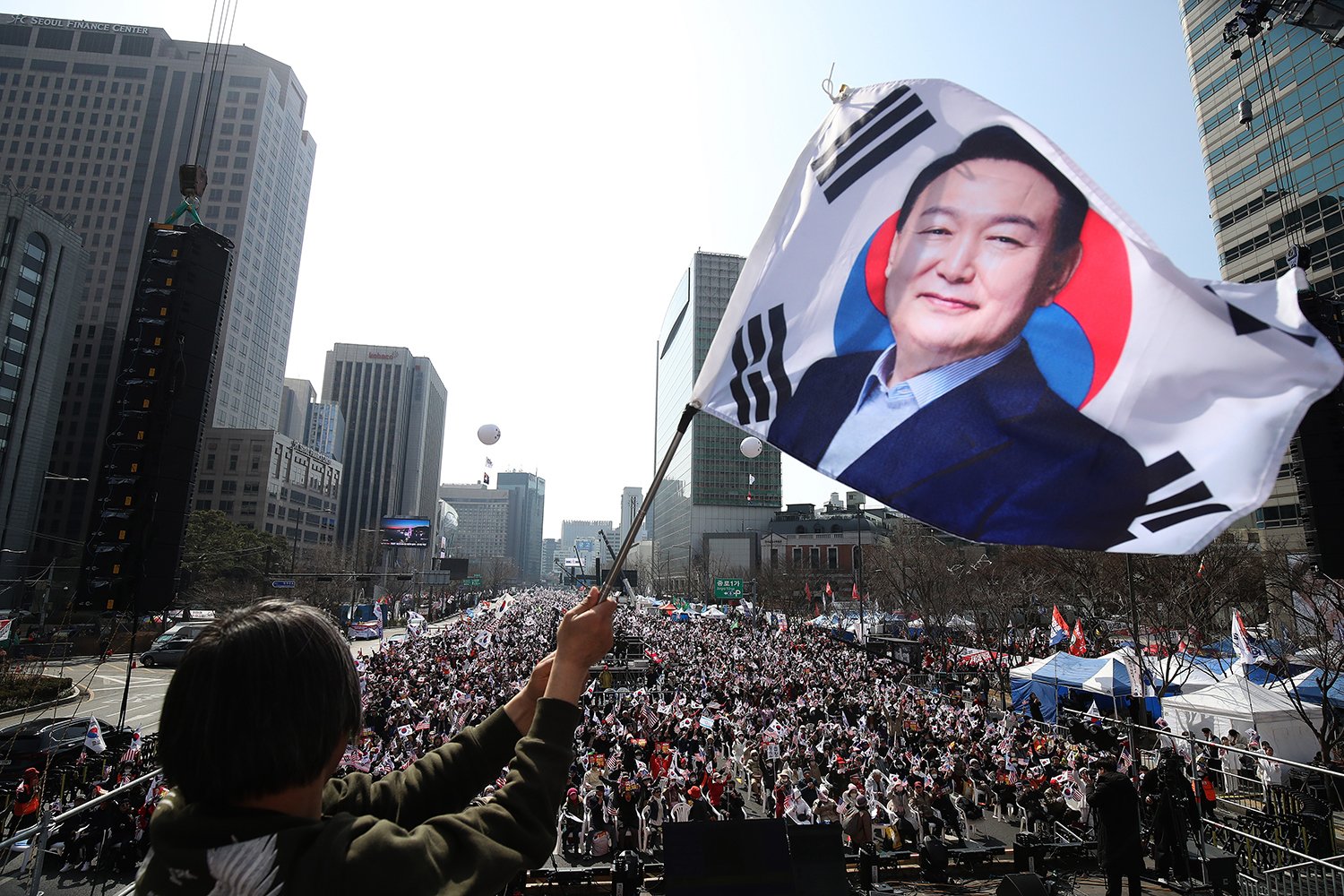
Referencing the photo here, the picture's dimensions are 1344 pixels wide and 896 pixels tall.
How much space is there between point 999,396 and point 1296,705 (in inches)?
802

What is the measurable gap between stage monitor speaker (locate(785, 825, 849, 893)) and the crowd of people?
150cm

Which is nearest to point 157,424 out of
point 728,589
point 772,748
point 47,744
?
point 47,744

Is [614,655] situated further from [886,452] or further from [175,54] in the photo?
[175,54]

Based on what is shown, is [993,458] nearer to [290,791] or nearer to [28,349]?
[290,791]

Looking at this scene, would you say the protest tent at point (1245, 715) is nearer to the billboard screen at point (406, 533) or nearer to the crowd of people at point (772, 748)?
the crowd of people at point (772, 748)

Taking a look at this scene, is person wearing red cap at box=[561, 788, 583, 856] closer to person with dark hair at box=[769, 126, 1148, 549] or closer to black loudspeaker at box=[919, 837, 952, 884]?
black loudspeaker at box=[919, 837, 952, 884]

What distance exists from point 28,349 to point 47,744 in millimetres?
75033

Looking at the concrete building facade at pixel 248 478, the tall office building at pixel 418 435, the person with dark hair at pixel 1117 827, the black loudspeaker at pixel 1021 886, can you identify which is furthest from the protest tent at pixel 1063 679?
the tall office building at pixel 418 435

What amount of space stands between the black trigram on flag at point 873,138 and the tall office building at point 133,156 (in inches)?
4305

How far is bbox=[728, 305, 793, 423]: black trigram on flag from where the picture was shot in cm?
411

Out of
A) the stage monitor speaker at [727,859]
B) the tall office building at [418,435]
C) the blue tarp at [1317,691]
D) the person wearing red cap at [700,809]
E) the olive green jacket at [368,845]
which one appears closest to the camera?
the olive green jacket at [368,845]

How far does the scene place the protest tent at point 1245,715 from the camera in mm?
18266

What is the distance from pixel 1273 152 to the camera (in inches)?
1769

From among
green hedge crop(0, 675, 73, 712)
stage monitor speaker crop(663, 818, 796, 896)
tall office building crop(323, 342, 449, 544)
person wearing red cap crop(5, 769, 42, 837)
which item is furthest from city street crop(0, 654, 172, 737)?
tall office building crop(323, 342, 449, 544)
